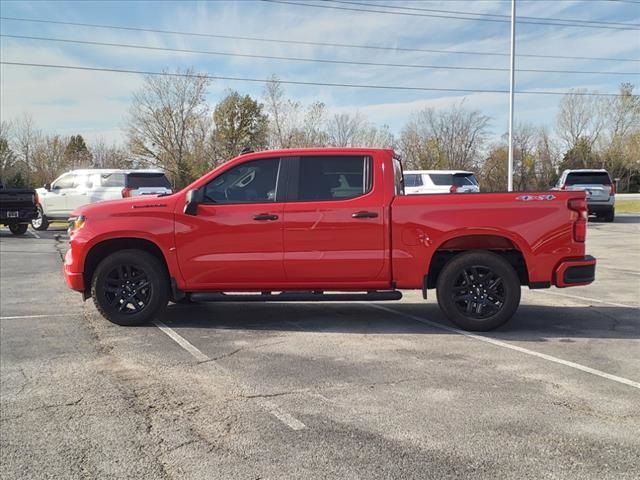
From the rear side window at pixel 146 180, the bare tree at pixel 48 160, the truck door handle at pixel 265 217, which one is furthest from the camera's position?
the bare tree at pixel 48 160

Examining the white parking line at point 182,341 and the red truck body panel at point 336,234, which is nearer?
the white parking line at point 182,341

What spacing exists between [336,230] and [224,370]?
2.00m

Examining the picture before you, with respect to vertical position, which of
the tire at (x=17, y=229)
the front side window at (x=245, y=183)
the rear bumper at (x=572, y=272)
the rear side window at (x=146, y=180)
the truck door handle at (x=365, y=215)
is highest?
the rear side window at (x=146, y=180)

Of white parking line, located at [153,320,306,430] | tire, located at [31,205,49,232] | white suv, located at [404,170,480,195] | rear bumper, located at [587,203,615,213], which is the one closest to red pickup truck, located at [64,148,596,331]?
Answer: white parking line, located at [153,320,306,430]

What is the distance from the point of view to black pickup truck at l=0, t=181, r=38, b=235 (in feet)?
62.2

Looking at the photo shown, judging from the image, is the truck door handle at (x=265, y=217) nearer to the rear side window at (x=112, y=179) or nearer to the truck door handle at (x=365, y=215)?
the truck door handle at (x=365, y=215)

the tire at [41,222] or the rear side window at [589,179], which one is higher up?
the rear side window at [589,179]

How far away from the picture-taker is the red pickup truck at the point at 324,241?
20.0 ft

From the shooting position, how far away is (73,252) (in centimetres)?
657

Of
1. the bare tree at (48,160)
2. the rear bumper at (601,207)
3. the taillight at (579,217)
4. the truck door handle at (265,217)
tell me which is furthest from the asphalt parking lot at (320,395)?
the bare tree at (48,160)

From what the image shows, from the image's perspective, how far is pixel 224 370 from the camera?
5.04 metres

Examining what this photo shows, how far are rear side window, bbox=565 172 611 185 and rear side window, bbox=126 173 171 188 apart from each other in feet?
50.3

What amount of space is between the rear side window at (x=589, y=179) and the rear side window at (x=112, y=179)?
16807 mm

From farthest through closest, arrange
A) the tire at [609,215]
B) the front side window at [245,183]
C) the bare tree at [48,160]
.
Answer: the bare tree at [48,160]
the tire at [609,215]
the front side window at [245,183]
